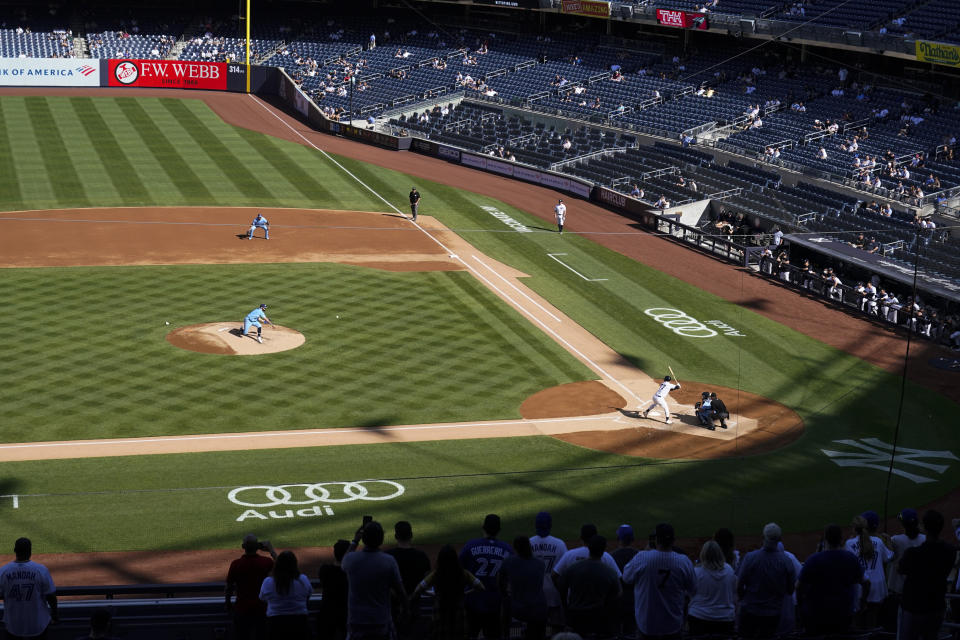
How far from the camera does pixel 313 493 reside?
21031 mm

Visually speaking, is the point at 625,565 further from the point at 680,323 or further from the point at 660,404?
the point at 680,323

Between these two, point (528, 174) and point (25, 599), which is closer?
point (25, 599)

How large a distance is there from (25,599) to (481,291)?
27607 mm

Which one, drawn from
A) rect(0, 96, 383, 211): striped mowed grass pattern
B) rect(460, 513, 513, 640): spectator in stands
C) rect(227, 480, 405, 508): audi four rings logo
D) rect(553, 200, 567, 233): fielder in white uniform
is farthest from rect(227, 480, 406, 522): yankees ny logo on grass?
rect(0, 96, 383, 211): striped mowed grass pattern

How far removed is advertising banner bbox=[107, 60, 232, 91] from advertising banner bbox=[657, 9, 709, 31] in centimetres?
3043

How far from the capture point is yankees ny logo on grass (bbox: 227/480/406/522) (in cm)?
2016

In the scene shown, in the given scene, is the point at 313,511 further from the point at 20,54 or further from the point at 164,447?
the point at 20,54

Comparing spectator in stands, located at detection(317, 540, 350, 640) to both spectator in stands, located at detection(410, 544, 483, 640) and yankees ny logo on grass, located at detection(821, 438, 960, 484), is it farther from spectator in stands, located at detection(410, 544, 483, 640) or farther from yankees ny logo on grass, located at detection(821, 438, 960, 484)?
yankees ny logo on grass, located at detection(821, 438, 960, 484)

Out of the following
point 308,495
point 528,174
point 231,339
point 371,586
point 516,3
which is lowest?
point 308,495

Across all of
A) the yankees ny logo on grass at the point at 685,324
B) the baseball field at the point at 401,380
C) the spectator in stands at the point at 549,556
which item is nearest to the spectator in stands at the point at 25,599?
the spectator in stands at the point at 549,556

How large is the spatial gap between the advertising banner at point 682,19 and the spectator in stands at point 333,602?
185ft

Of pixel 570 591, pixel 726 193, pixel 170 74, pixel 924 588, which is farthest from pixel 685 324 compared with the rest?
pixel 170 74

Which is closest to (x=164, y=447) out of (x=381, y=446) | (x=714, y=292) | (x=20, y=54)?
(x=381, y=446)

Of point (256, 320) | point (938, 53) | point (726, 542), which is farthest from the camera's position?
point (938, 53)
